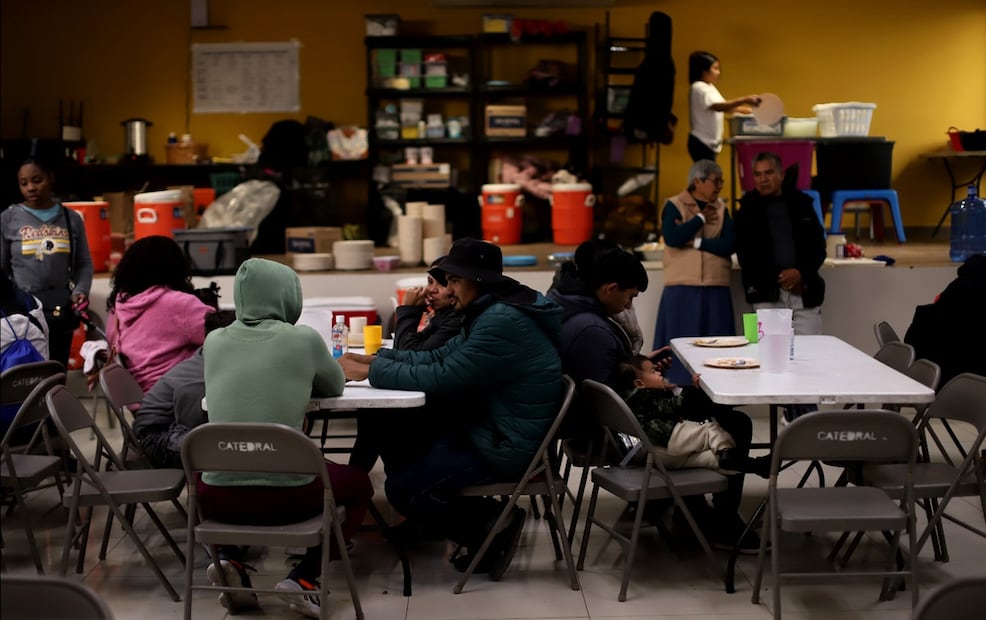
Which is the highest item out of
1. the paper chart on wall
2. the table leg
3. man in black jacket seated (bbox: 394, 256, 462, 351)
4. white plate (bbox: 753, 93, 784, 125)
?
the paper chart on wall

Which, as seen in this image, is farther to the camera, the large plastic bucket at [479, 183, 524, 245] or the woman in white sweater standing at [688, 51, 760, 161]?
the large plastic bucket at [479, 183, 524, 245]

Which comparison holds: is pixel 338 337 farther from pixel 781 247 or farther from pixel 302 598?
pixel 781 247

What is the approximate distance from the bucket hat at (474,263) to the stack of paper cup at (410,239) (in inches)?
143

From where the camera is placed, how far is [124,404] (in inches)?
171

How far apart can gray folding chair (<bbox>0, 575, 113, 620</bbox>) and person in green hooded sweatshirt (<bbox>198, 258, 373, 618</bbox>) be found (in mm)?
1414

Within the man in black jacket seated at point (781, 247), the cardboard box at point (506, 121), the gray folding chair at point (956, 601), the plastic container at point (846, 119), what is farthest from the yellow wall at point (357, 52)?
the gray folding chair at point (956, 601)

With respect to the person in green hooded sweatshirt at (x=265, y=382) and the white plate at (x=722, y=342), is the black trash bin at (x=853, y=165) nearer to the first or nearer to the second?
the white plate at (x=722, y=342)

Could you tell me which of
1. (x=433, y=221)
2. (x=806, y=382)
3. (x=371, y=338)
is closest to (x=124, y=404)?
(x=371, y=338)

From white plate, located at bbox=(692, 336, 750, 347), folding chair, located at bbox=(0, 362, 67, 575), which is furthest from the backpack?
white plate, located at bbox=(692, 336, 750, 347)

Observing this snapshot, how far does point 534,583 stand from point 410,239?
155 inches

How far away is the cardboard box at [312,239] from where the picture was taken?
26.5 feet

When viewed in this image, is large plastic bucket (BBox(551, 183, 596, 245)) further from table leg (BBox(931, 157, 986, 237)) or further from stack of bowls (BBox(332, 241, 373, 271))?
table leg (BBox(931, 157, 986, 237))

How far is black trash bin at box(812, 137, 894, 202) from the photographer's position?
912cm

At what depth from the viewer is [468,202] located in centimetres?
952
